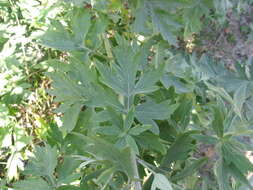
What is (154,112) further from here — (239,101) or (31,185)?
(31,185)

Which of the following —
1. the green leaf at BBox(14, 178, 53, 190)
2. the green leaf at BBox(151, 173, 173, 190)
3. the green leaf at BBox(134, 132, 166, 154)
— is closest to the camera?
the green leaf at BBox(151, 173, 173, 190)

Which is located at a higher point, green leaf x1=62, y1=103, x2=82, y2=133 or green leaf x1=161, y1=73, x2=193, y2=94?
green leaf x1=161, y1=73, x2=193, y2=94

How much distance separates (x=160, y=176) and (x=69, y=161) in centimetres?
33

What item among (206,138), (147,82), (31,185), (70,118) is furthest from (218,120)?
(31,185)

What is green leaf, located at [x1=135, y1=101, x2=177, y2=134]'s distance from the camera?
0.63 metres

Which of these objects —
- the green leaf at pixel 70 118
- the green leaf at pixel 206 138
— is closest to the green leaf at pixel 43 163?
the green leaf at pixel 70 118

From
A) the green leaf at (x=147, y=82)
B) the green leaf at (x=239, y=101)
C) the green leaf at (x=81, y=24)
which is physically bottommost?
the green leaf at (x=239, y=101)

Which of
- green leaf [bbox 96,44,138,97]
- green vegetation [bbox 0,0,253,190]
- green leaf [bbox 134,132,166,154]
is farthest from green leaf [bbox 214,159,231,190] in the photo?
green leaf [bbox 96,44,138,97]

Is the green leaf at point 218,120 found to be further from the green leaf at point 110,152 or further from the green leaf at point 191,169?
the green leaf at point 110,152

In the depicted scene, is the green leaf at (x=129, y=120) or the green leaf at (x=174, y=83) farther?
the green leaf at (x=174, y=83)

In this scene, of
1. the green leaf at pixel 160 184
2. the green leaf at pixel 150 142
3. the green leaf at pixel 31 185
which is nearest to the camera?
the green leaf at pixel 160 184

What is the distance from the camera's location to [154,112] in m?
0.64

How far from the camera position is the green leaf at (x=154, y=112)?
0.63 m

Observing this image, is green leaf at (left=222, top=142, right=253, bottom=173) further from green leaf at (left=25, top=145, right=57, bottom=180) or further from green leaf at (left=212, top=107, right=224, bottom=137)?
green leaf at (left=25, top=145, right=57, bottom=180)
